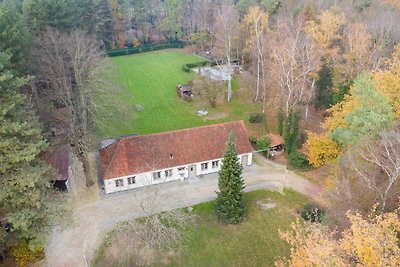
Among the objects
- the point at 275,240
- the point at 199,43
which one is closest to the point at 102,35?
the point at 199,43

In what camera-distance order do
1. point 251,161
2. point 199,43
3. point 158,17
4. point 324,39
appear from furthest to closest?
point 158,17 → point 199,43 → point 324,39 → point 251,161

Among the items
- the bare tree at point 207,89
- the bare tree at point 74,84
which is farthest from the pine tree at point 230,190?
the bare tree at point 207,89

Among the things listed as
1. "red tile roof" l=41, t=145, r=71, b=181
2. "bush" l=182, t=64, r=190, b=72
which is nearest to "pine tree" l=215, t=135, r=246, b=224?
"red tile roof" l=41, t=145, r=71, b=181

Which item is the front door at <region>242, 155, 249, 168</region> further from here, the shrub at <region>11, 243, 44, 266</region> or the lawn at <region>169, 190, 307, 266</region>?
the shrub at <region>11, 243, 44, 266</region>

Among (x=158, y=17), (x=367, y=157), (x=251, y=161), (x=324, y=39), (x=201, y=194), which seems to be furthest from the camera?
(x=158, y=17)

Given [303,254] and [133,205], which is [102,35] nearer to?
[133,205]

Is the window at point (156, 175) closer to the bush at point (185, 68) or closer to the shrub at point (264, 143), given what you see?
the shrub at point (264, 143)

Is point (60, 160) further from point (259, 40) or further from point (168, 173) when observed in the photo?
point (259, 40)
